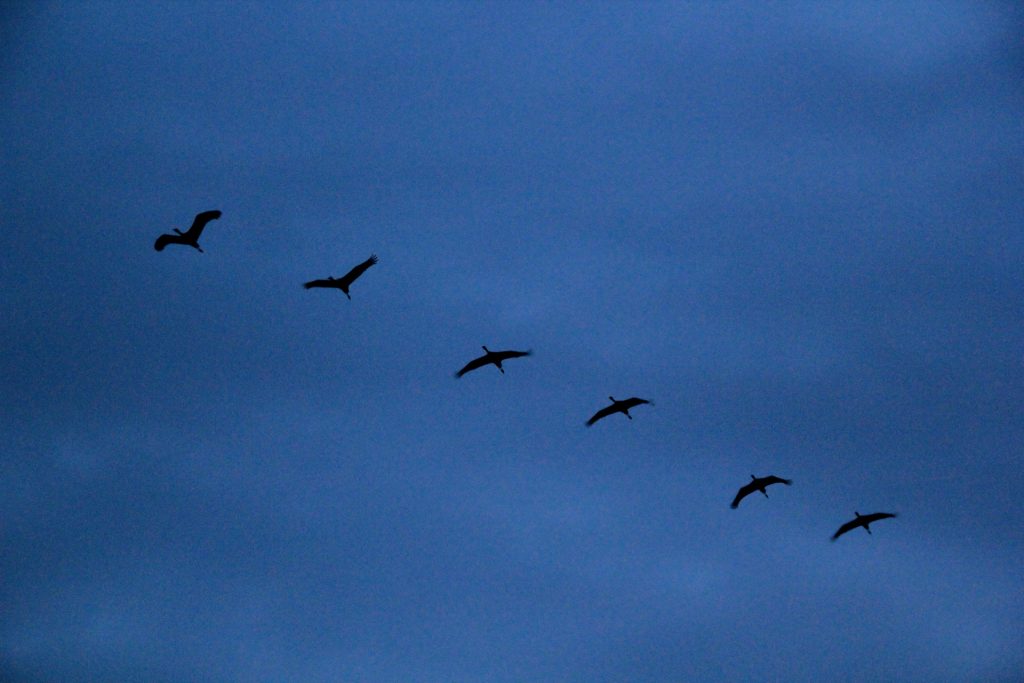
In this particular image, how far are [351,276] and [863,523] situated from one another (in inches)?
2101

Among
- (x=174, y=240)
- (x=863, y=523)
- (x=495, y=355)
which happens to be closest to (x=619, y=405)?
(x=495, y=355)

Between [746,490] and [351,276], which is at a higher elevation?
[351,276]

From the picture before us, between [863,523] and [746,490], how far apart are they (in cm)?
1158

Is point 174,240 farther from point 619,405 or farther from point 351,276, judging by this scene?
point 619,405

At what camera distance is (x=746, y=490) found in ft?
337

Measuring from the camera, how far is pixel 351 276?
300ft

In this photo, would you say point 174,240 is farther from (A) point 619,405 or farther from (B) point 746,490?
(B) point 746,490

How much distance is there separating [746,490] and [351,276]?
42.3 m

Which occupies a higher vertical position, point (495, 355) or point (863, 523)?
point (495, 355)

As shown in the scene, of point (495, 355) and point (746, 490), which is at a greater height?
point (495, 355)

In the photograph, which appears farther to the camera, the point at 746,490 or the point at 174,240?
the point at 746,490

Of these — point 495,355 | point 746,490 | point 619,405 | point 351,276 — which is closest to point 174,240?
point 351,276

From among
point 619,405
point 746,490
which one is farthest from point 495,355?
point 746,490

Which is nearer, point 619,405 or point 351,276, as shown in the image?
point 351,276
